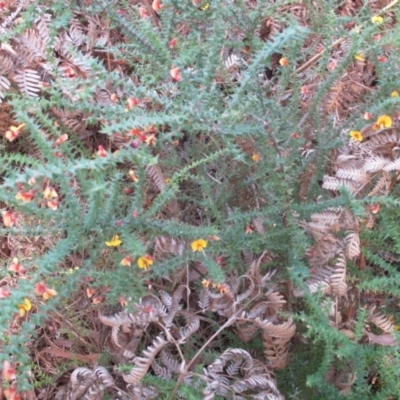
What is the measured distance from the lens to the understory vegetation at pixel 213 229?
4.44 ft

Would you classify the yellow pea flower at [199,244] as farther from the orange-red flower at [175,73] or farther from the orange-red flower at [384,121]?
the orange-red flower at [384,121]

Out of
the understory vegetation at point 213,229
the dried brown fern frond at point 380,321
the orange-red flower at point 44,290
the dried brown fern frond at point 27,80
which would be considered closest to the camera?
the orange-red flower at point 44,290

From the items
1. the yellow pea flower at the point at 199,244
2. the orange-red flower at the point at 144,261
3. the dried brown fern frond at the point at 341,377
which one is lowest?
the dried brown fern frond at the point at 341,377

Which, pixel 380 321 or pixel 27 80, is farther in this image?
pixel 27 80

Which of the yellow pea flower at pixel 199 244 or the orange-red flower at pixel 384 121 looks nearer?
the yellow pea flower at pixel 199 244

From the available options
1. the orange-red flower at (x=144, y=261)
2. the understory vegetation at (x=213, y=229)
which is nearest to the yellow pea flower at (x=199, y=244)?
the understory vegetation at (x=213, y=229)

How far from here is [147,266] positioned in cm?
138

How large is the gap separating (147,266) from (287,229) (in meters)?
0.39

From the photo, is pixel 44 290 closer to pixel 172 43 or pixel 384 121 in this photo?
pixel 172 43

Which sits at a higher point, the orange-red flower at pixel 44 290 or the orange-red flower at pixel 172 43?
the orange-red flower at pixel 172 43

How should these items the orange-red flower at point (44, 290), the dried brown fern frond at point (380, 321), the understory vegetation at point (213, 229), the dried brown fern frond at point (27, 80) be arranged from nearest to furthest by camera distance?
the orange-red flower at point (44, 290), the understory vegetation at point (213, 229), the dried brown fern frond at point (380, 321), the dried brown fern frond at point (27, 80)

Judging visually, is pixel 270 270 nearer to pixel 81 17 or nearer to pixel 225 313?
pixel 225 313

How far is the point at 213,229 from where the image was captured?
1.37 meters

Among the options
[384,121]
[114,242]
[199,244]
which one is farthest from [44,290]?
[384,121]
